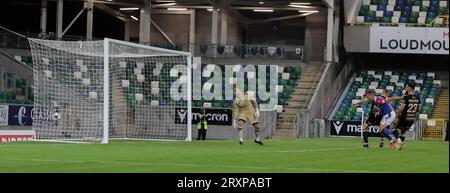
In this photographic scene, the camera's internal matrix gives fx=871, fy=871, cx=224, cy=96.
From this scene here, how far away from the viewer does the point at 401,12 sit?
5572 cm

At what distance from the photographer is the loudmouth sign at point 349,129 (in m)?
46.7

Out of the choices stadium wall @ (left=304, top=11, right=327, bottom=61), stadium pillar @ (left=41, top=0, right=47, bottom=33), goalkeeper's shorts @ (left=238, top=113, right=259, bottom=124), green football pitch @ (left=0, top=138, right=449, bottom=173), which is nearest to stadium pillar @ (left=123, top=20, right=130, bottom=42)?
stadium pillar @ (left=41, top=0, right=47, bottom=33)

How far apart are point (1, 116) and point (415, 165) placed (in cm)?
2946

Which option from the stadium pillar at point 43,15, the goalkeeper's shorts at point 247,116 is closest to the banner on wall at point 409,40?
the stadium pillar at point 43,15

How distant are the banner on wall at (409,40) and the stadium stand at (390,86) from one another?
110 inches

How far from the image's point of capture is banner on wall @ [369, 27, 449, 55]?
5156 cm

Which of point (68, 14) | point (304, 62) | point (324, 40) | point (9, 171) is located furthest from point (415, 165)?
point (68, 14)

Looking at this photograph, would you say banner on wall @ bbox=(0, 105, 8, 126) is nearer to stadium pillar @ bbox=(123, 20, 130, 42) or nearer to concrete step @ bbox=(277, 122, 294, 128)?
concrete step @ bbox=(277, 122, 294, 128)

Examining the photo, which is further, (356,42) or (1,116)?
(356,42)

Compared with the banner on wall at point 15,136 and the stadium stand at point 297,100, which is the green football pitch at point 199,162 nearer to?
the banner on wall at point 15,136

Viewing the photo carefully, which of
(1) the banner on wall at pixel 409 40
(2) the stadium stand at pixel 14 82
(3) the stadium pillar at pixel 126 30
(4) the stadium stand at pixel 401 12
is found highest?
(4) the stadium stand at pixel 401 12

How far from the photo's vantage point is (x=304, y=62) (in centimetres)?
5112
